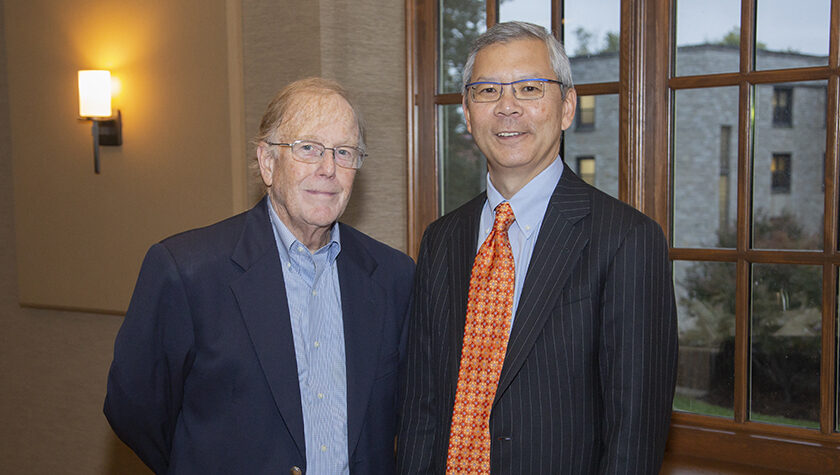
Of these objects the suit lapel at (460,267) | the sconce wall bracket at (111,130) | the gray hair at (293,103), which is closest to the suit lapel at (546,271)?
the suit lapel at (460,267)

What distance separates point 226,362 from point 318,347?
22cm

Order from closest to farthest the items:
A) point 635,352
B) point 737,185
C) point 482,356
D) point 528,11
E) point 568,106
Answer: point 635,352 → point 482,356 → point 568,106 → point 737,185 → point 528,11

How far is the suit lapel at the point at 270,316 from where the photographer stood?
1.71m

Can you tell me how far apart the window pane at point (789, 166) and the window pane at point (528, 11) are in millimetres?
793

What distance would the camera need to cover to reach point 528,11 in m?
2.79

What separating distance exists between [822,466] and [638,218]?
1.35 m

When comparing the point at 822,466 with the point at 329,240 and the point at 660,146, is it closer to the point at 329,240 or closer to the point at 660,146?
the point at 660,146

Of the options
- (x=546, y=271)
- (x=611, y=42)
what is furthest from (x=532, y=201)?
(x=611, y=42)

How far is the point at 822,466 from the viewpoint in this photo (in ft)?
7.65

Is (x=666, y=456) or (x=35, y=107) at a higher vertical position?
(x=35, y=107)

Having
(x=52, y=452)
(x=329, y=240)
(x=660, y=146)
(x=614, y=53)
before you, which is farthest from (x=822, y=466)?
(x=52, y=452)

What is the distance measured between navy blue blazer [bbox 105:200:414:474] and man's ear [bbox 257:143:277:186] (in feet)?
0.30

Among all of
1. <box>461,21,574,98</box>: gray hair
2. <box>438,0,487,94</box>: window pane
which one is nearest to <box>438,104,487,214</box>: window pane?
<box>438,0,487,94</box>: window pane

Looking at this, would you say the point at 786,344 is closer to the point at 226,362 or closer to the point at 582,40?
the point at 582,40
